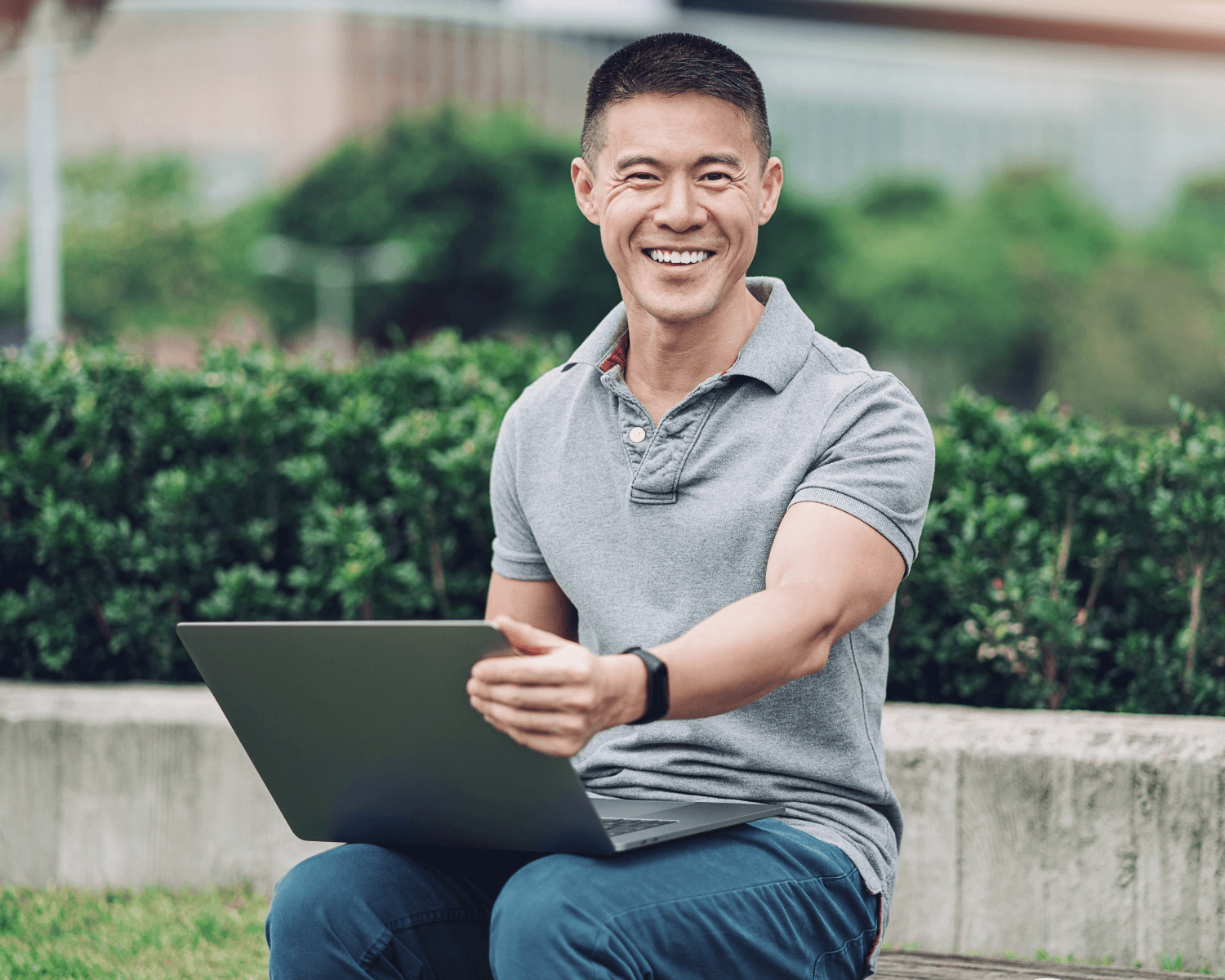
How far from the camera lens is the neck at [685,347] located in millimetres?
2387

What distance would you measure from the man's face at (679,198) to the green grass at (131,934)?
6.42 feet

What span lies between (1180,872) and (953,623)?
915 mm

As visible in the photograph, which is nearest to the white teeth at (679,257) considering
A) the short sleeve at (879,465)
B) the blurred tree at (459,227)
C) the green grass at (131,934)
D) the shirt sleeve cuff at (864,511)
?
the short sleeve at (879,465)

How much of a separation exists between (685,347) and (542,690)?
0.85 m

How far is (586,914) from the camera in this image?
184 centimetres

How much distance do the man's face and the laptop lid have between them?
2.69 feet

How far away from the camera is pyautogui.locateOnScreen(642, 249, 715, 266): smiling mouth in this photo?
2334mm

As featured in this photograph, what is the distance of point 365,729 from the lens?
190cm

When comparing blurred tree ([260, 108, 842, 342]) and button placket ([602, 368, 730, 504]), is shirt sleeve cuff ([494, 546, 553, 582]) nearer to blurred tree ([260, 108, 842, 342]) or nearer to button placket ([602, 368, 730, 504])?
button placket ([602, 368, 730, 504])

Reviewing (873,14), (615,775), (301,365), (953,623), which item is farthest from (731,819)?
(873,14)

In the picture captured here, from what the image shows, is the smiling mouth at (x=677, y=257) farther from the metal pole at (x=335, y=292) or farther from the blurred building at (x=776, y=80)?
the blurred building at (x=776, y=80)

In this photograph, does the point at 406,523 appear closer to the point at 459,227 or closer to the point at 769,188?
the point at 769,188

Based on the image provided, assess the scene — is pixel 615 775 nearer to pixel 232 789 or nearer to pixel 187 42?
pixel 232 789

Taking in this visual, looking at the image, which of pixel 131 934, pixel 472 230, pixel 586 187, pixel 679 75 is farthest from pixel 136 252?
pixel 679 75
